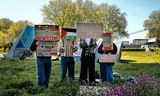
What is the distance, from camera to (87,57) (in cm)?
1392

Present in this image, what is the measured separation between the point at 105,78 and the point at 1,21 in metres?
107

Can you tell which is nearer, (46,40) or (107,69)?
(46,40)

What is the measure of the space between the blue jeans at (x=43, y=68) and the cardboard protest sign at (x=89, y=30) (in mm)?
1354

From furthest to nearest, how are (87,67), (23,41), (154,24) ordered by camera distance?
(154,24)
(23,41)
(87,67)

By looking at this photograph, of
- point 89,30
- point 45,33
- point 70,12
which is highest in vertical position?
point 70,12

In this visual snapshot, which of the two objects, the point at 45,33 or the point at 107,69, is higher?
the point at 45,33

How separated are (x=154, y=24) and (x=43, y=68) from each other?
10767 centimetres

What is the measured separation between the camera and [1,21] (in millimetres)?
119500

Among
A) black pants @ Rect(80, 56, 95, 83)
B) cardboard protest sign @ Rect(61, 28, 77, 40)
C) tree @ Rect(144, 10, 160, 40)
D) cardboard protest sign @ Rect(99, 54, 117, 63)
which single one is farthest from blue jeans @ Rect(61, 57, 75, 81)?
tree @ Rect(144, 10, 160, 40)

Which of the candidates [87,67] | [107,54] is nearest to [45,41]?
[87,67]

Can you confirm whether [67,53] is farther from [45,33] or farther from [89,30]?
[45,33]

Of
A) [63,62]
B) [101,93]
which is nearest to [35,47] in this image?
[63,62]

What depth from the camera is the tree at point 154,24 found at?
118 m

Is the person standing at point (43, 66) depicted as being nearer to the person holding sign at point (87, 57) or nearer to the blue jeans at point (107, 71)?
the person holding sign at point (87, 57)
